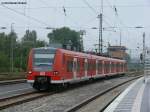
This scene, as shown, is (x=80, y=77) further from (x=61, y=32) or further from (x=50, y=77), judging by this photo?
(x=61, y=32)

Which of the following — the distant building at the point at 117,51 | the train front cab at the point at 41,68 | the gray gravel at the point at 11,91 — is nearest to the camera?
the gray gravel at the point at 11,91

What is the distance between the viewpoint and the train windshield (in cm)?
2912

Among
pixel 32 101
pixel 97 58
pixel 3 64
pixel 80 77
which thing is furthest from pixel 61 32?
pixel 32 101

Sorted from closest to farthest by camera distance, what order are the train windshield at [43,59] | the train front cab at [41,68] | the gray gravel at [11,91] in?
the gray gravel at [11,91], the train front cab at [41,68], the train windshield at [43,59]

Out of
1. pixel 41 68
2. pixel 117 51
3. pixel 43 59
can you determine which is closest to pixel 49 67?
pixel 41 68

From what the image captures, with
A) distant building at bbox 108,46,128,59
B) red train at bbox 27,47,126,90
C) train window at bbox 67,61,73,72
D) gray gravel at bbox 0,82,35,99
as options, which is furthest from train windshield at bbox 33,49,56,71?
distant building at bbox 108,46,128,59

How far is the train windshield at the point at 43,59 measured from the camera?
95.6 feet

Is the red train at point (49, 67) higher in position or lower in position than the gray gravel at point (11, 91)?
higher

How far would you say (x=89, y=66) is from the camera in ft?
135

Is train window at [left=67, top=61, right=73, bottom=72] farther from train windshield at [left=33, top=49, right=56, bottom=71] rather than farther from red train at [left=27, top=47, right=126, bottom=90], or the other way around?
train windshield at [left=33, top=49, right=56, bottom=71]

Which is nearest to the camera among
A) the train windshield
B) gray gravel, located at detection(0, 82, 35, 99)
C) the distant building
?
gray gravel, located at detection(0, 82, 35, 99)

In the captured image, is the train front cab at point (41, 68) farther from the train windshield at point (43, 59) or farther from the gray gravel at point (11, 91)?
the gray gravel at point (11, 91)

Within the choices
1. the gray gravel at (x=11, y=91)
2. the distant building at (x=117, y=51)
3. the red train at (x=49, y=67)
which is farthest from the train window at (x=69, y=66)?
the distant building at (x=117, y=51)

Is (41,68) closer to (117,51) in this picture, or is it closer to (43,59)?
(43,59)
